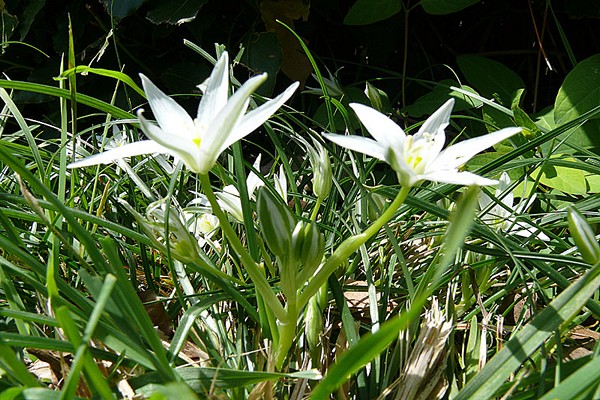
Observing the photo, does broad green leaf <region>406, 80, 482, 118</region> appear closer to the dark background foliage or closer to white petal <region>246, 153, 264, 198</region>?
the dark background foliage

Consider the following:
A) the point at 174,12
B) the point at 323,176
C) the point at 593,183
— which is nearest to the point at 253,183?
the point at 323,176

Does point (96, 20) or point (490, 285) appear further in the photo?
point (96, 20)

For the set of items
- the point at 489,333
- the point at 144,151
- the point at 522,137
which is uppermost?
the point at 144,151

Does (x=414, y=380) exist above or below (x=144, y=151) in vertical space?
below

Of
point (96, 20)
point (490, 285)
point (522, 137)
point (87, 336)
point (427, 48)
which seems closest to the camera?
point (87, 336)

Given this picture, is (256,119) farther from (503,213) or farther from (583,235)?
(503,213)

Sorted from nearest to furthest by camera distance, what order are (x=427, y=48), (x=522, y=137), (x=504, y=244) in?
1. (x=504, y=244)
2. (x=522, y=137)
3. (x=427, y=48)

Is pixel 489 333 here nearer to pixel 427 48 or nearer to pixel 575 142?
pixel 575 142

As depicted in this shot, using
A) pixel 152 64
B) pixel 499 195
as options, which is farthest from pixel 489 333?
pixel 152 64
